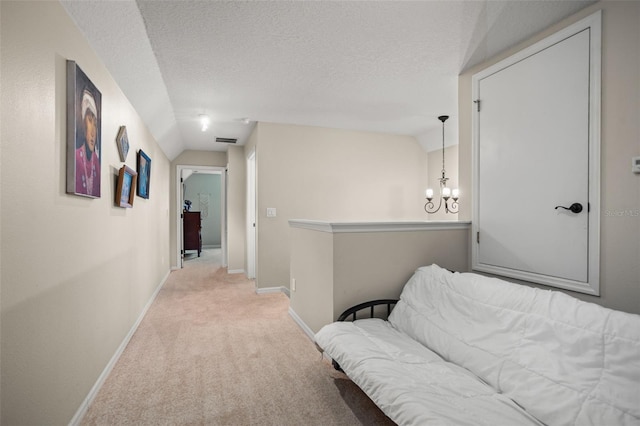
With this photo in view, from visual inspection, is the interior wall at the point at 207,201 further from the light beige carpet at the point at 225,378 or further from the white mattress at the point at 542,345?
the white mattress at the point at 542,345

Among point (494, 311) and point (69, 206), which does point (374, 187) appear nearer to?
point (494, 311)

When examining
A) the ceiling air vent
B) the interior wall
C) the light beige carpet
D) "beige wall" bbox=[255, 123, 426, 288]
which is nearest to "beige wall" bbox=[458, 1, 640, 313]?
the light beige carpet

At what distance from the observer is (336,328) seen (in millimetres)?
2072

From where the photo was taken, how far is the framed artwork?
2.52m

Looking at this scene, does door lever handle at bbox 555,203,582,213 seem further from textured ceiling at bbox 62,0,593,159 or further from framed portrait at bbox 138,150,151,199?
framed portrait at bbox 138,150,151,199

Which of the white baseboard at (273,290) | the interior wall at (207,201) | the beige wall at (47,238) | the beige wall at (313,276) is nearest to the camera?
the beige wall at (47,238)

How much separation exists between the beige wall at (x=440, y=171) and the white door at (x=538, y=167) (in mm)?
2425

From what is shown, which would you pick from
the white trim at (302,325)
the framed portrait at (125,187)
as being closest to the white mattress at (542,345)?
the white trim at (302,325)

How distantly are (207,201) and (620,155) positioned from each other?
32.2ft

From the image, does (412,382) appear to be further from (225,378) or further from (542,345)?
(225,378)

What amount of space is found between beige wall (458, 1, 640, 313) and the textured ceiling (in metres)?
0.31

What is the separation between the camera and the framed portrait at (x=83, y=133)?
165cm

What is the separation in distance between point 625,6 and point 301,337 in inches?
122

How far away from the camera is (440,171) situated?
202 inches
